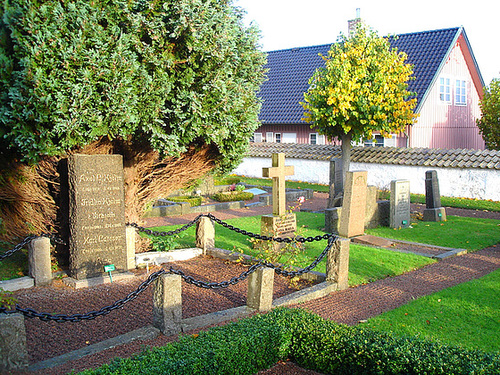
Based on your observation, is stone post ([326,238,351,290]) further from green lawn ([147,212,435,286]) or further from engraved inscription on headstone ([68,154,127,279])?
engraved inscription on headstone ([68,154,127,279])

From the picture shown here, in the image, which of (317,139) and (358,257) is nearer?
(358,257)

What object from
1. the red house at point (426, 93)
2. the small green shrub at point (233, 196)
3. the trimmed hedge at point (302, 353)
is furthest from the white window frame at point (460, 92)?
the trimmed hedge at point (302, 353)

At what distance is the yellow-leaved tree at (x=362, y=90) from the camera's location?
19.3m

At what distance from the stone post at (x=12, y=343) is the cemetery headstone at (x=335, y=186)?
433 inches

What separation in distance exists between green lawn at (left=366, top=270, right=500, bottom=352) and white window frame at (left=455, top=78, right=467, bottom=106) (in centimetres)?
2206

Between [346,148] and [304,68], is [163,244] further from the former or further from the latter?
[304,68]

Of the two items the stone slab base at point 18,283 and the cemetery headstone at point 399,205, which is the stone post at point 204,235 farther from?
the cemetery headstone at point 399,205

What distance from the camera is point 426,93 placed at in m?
25.2

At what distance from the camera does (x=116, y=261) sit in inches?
365

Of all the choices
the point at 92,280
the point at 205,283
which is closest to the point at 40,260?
the point at 92,280

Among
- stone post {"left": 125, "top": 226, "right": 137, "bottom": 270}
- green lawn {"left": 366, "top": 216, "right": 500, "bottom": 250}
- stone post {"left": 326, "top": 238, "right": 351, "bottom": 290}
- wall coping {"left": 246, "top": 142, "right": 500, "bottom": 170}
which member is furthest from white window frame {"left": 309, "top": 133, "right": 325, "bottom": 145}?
stone post {"left": 326, "top": 238, "right": 351, "bottom": 290}

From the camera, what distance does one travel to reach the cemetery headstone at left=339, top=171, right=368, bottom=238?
1265 centimetres

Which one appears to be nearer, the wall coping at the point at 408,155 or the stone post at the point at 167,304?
the stone post at the point at 167,304

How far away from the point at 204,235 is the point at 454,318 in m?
5.46
